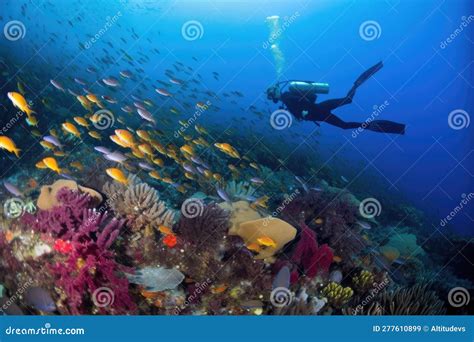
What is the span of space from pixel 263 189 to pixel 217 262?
5.74m

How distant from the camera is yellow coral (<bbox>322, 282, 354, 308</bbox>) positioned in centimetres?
612

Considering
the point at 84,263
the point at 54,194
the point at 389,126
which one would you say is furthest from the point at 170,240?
the point at 389,126

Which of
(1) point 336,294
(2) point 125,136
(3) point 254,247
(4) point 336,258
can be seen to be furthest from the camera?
(4) point 336,258

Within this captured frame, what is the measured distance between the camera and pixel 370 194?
1773cm

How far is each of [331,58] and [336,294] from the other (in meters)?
26.1

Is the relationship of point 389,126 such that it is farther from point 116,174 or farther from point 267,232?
point 116,174

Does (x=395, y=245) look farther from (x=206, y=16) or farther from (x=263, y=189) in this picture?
(x=206, y=16)

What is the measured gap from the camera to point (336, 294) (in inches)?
241

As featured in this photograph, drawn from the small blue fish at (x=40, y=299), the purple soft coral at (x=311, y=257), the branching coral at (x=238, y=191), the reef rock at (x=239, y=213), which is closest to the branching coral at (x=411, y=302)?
the purple soft coral at (x=311, y=257)

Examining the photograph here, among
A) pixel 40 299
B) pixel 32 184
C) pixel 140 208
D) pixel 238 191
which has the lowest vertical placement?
pixel 32 184

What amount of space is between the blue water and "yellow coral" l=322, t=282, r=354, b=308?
11481 millimetres

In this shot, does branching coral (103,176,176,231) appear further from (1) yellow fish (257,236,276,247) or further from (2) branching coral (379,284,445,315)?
(2) branching coral (379,284,445,315)

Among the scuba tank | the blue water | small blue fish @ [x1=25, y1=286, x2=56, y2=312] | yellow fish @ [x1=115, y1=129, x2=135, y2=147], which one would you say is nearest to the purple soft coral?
yellow fish @ [x1=115, y1=129, x2=135, y2=147]
